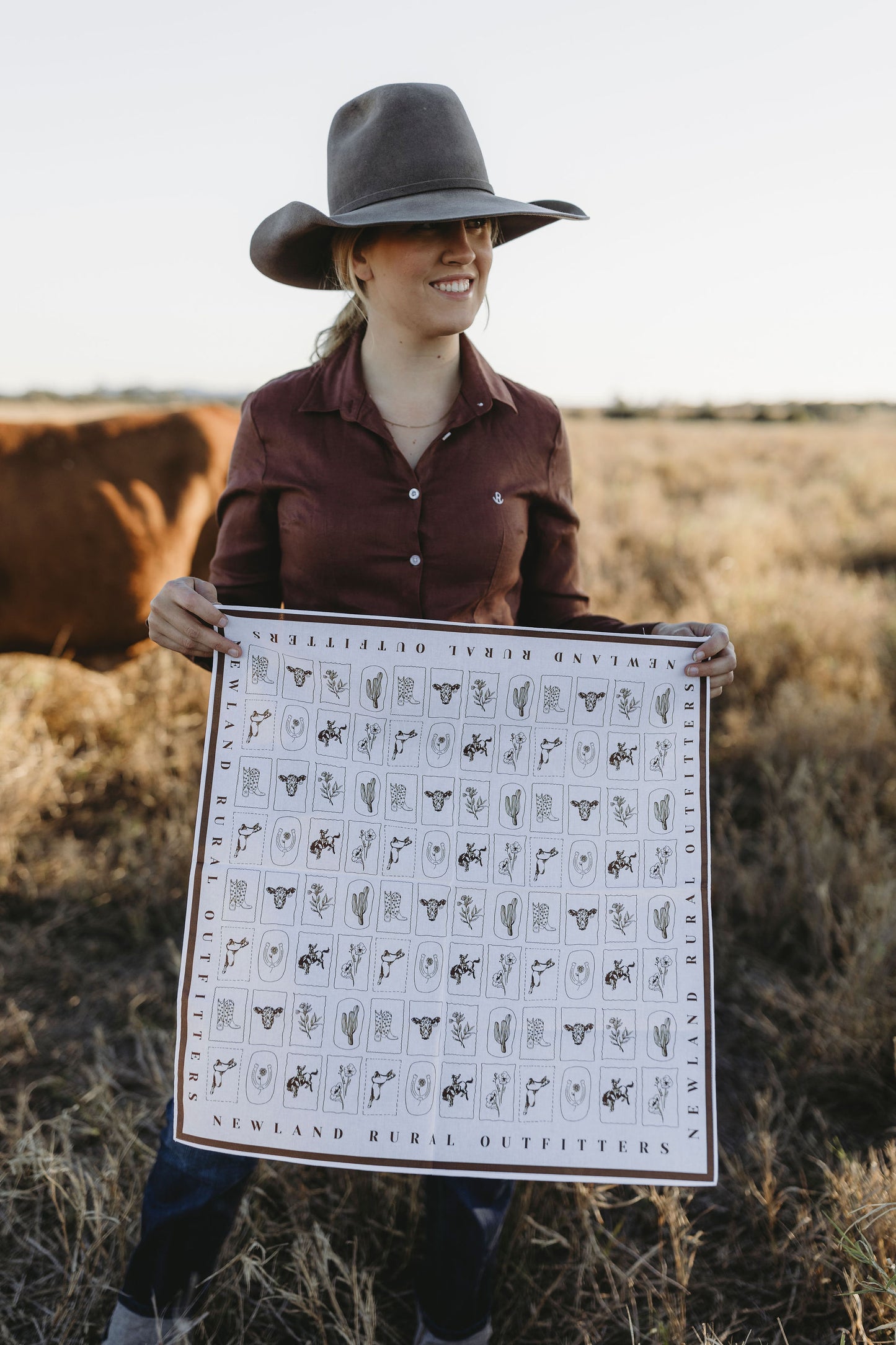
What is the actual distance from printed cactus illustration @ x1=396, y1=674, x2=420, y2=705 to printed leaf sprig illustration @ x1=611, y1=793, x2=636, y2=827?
36cm

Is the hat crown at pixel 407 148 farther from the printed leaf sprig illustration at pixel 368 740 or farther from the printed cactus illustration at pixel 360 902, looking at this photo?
the printed cactus illustration at pixel 360 902

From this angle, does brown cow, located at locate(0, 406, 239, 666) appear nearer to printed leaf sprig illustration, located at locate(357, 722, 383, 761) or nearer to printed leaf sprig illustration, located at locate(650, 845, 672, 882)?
printed leaf sprig illustration, located at locate(357, 722, 383, 761)

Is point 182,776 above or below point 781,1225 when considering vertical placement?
above

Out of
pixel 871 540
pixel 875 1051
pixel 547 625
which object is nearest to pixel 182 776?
pixel 547 625

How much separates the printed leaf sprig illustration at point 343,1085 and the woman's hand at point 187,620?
2.16ft

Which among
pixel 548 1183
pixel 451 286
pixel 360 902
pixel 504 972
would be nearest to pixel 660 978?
pixel 504 972

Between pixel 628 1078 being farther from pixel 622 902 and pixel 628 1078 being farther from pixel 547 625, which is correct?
pixel 547 625

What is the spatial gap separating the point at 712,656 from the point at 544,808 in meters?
0.36

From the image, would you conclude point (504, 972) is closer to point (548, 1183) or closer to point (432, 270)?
point (548, 1183)

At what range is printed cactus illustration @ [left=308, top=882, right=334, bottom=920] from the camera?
149 centimetres

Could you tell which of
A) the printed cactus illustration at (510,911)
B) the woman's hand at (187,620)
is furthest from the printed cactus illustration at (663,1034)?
the woman's hand at (187,620)

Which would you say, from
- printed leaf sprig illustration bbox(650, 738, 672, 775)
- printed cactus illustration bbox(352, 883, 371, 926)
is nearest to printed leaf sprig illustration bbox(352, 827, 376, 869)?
printed cactus illustration bbox(352, 883, 371, 926)

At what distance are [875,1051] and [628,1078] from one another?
122 cm

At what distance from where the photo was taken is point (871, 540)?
23.3 feet
